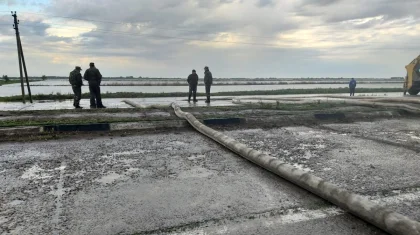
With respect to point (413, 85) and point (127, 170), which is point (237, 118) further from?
point (413, 85)

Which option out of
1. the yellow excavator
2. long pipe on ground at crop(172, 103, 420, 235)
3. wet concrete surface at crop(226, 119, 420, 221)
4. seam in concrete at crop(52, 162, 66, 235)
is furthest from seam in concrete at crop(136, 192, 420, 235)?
the yellow excavator

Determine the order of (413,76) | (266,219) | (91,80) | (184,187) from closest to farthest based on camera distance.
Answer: (266,219) → (184,187) → (91,80) → (413,76)

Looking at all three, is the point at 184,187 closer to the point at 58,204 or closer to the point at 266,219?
the point at 266,219

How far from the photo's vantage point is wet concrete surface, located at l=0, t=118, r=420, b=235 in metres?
3.08

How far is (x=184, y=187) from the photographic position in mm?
4141

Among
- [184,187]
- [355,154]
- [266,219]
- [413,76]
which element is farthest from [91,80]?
[413,76]

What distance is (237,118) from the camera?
9.61 metres

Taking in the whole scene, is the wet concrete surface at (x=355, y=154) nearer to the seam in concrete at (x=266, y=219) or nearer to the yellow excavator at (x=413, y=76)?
the seam in concrete at (x=266, y=219)

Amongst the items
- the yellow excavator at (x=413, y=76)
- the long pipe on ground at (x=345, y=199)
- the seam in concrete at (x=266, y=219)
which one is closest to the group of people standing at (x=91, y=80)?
the long pipe on ground at (x=345, y=199)

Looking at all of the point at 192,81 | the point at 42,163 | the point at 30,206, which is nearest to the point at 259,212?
the point at 30,206

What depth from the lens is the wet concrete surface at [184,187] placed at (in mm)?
3082

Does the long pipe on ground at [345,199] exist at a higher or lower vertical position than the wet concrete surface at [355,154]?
higher

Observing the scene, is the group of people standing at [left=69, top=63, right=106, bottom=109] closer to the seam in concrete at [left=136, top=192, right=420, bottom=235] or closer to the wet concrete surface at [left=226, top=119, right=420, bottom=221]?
the wet concrete surface at [left=226, top=119, right=420, bottom=221]

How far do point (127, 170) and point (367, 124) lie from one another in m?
7.56
